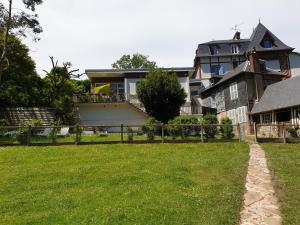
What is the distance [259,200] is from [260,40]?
1716 inches

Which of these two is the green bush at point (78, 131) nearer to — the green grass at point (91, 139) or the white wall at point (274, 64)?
the green grass at point (91, 139)

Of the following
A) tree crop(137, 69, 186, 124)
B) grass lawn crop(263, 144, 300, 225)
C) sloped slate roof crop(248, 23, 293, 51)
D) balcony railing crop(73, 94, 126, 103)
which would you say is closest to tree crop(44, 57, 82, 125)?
balcony railing crop(73, 94, 126, 103)

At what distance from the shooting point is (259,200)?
10.5 metres

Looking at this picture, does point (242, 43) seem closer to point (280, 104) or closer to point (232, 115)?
point (232, 115)

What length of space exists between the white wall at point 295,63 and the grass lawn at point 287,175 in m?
30.8

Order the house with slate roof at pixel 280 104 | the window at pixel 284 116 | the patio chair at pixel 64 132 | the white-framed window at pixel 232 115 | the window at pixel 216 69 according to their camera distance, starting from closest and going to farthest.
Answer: the patio chair at pixel 64 132 < the house with slate roof at pixel 280 104 < the window at pixel 284 116 < the white-framed window at pixel 232 115 < the window at pixel 216 69

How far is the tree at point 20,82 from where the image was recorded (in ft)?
113

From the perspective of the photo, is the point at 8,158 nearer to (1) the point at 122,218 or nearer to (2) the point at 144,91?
(1) the point at 122,218

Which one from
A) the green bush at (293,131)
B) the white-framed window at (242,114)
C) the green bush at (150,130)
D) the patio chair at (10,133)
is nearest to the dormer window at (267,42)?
the white-framed window at (242,114)

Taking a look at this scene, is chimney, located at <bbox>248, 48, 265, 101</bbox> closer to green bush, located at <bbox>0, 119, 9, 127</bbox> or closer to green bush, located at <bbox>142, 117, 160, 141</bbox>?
green bush, located at <bbox>142, 117, 160, 141</bbox>

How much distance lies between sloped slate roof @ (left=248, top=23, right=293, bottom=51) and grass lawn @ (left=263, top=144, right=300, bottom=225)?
101 ft

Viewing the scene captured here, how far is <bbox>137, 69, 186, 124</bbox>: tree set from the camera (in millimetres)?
31078

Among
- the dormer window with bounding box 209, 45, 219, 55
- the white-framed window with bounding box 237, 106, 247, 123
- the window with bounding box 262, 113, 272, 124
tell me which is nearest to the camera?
the window with bounding box 262, 113, 272, 124

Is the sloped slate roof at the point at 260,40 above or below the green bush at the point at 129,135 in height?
above
